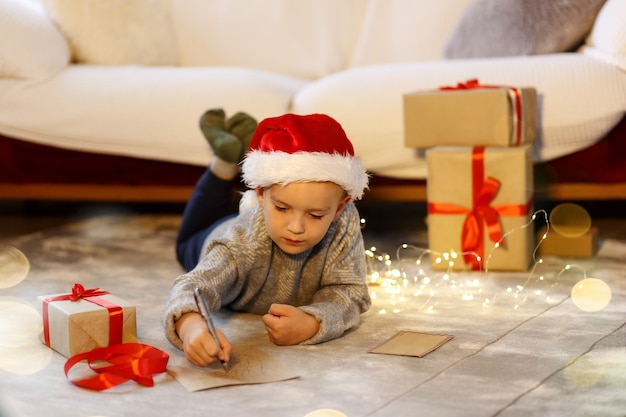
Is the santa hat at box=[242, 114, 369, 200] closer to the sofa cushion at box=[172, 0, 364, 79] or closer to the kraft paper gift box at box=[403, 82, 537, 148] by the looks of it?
the kraft paper gift box at box=[403, 82, 537, 148]

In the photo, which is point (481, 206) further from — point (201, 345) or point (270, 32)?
point (270, 32)

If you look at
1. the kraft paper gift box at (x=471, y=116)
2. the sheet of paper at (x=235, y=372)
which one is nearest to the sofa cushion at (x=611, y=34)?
the kraft paper gift box at (x=471, y=116)

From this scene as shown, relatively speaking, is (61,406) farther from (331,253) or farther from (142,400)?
(331,253)

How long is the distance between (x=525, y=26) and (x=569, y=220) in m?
0.56

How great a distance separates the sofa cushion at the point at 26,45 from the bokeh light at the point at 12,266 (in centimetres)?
51

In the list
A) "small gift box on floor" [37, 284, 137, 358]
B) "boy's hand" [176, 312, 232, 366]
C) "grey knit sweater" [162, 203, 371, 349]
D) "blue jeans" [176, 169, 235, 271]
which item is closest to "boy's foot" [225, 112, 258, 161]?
"blue jeans" [176, 169, 235, 271]

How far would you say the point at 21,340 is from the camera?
152 centimetres

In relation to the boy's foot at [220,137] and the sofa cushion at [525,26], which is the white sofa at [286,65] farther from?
the boy's foot at [220,137]

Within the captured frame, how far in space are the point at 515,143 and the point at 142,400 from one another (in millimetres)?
1118

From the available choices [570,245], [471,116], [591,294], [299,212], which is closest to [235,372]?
[299,212]

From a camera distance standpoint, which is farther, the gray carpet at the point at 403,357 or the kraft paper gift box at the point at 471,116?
the kraft paper gift box at the point at 471,116

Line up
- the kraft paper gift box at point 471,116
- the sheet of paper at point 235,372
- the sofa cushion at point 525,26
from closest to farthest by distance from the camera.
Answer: the sheet of paper at point 235,372
the kraft paper gift box at point 471,116
the sofa cushion at point 525,26

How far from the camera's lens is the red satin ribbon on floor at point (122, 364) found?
1.29 m

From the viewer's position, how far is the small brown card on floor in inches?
55.5
